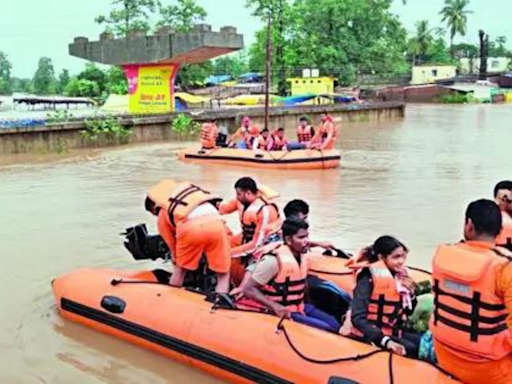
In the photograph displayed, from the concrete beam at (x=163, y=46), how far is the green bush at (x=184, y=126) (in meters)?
1.84

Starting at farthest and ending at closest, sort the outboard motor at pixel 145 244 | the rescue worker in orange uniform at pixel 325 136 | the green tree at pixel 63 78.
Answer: the green tree at pixel 63 78, the rescue worker in orange uniform at pixel 325 136, the outboard motor at pixel 145 244

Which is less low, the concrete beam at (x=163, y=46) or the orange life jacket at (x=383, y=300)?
the concrete beam at (x=163, y=46)

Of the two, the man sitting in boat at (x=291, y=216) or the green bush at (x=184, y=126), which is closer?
the man sitting in boat at (x=291, y=216)

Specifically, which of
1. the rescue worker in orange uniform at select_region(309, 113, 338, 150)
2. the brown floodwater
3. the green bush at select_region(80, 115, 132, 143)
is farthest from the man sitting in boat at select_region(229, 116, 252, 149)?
the green bush at select_region(80, 115, 132, 143)

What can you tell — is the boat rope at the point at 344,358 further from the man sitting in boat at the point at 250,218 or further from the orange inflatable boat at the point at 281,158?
the orange inflatable boat at the point at 281,158

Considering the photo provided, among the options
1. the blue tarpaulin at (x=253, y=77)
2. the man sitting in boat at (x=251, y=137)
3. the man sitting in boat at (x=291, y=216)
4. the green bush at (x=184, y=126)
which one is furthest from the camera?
the blue tarpaulin at (x=253, y=77)

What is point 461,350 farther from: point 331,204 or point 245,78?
point 245,78

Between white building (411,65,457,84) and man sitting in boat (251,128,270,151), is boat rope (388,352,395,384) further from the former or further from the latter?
white building (411,65,457,84)

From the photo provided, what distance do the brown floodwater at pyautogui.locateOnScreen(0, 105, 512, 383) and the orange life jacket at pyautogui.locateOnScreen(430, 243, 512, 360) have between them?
6.39 feet

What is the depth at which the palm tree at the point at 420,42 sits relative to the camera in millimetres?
72250

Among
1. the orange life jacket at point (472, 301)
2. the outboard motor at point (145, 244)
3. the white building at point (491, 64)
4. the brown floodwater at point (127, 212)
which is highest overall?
the white building at point (491, 64)

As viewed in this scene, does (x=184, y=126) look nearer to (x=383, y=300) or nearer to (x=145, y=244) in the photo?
(x=145, y=244)

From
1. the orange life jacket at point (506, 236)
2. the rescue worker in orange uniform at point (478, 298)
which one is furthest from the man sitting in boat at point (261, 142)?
the rescue worker in orange uniform at point (478, 298)

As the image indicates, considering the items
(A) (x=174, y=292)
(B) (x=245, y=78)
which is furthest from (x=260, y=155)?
(B) (x=245, y=78)
